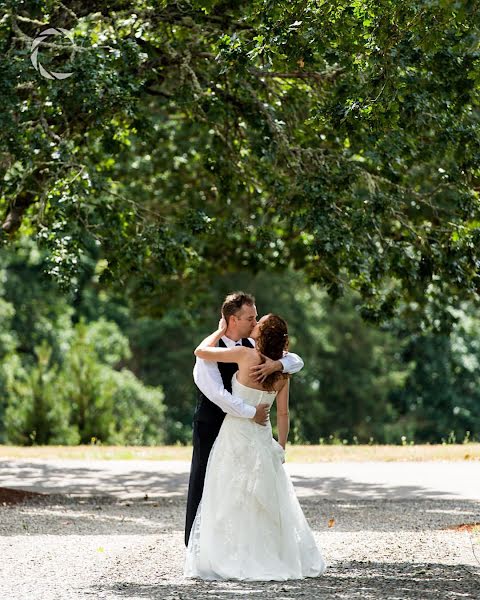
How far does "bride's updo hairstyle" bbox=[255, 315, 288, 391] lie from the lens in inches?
291

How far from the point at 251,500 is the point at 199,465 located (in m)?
0.51

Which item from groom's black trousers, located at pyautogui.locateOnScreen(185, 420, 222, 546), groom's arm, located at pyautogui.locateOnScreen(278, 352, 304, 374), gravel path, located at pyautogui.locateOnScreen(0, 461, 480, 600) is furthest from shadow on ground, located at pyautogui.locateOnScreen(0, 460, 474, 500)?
groom's arm, located at pyautogui.locateOnScreen(278, 352, 304, 374)

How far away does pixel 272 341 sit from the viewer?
293 inches

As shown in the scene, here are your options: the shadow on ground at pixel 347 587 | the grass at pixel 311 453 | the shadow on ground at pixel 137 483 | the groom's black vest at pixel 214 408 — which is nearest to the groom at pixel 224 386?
the groom's black vest at pixel 214 408

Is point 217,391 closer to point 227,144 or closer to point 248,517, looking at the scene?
point 248,517

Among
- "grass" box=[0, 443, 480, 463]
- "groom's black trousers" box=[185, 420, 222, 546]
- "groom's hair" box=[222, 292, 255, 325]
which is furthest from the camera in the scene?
"grass" box=[0, 443, 480, 463]

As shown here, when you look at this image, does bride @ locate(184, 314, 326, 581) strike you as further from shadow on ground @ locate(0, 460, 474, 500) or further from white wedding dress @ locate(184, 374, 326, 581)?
shadow on ground @ locate(0, 460, 474, 500)

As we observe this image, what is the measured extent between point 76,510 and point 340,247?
3.93 meters

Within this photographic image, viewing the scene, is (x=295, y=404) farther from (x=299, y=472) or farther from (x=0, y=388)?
(x=299, y=472)

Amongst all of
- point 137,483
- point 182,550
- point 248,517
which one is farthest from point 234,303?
point 137,483

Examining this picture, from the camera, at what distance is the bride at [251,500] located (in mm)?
7391

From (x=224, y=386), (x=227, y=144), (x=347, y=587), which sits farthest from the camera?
(x=227, y=144)

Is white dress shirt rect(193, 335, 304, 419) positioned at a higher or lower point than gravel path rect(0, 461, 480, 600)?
higher

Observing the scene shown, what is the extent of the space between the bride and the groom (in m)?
0.07
